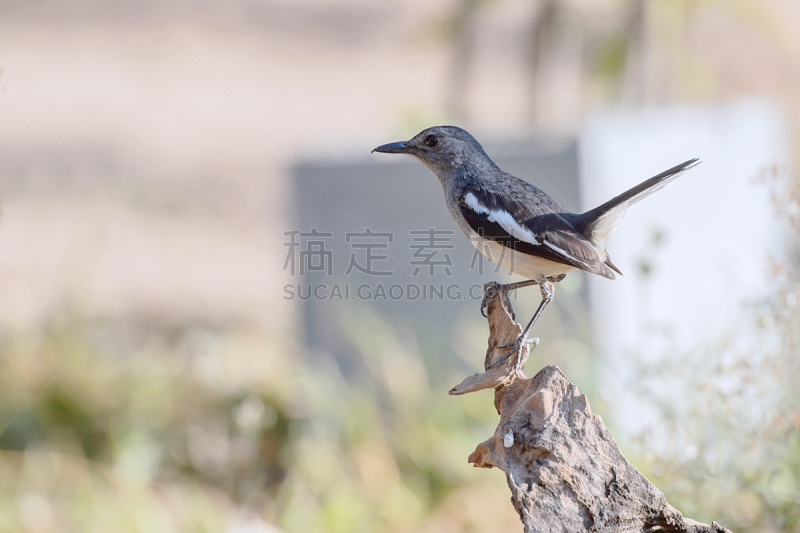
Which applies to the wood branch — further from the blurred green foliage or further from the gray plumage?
the blurred green foliage

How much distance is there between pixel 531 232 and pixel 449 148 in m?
0.94

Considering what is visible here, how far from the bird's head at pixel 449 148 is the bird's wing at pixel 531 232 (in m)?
0.39

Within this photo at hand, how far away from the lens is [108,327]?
627cm

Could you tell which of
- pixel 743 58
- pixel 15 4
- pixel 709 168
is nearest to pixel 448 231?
pixel 709 168

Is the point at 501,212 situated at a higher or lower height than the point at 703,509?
higher

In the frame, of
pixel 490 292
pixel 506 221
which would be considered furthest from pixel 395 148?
pixel 490 292

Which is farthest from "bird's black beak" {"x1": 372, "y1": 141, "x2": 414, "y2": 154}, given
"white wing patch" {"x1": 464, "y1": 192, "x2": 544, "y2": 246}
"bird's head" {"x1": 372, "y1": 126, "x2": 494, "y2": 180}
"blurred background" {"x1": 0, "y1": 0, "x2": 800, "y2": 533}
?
"blurred background" {"x1": 0, "y1": 0, "x2": 800, "y2": 533}

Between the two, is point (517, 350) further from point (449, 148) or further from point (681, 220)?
point (681, 220)

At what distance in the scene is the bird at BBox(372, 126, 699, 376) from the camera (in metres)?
3.43

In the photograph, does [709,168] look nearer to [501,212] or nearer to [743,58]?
[501,212]

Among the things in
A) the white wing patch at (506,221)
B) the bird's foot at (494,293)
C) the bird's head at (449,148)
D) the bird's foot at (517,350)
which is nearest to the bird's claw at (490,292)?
the bird's foot at (494,293)

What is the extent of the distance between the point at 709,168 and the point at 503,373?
4.37m

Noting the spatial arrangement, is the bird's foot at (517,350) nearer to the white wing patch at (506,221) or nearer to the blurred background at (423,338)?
the white wing patch at (506,221)

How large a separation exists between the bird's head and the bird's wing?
0.39m
